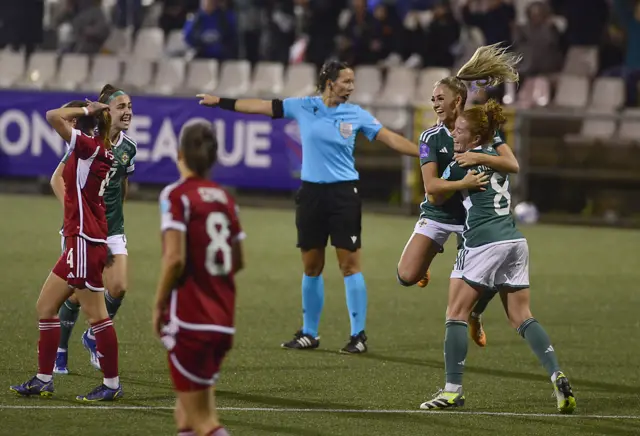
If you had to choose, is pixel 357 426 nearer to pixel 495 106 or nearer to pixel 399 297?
pixel 495 106

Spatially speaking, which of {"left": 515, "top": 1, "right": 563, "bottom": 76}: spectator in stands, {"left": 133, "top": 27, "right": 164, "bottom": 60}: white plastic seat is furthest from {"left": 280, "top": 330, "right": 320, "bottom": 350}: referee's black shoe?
{"left": 133, "top": 27, "right": 164, "bottom": 60}: white plastic seat

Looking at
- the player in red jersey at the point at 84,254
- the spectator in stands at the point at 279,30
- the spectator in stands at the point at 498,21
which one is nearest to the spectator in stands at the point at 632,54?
the spectator in stands at the point at 498,21

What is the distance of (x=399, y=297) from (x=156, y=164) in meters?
7.37

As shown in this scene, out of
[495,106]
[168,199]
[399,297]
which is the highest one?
[495,106]

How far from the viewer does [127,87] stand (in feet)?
66.5

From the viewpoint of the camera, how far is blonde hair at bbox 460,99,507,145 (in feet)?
24.1

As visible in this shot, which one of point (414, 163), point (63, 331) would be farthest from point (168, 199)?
point (414, 163)

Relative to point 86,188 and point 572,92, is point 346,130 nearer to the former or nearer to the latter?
point 86,188

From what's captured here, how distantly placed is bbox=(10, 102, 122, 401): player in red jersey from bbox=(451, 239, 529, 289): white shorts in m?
2.05

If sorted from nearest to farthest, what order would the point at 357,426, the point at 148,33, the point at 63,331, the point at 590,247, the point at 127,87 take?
1. the point at 357,426
2. the point at 63,331
3. the point at 590,247
4. the point at 127,87
5. the point at 148,33

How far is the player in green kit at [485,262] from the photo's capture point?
738 cm

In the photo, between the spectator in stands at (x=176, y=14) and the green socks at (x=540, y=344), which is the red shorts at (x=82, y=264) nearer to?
the green socks at (x=540, y=344)

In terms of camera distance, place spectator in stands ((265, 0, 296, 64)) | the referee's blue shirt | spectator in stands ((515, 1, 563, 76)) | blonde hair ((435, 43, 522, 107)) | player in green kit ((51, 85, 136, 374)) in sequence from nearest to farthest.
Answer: player in green kit ((51, 85, 136, 374))
blonde hair ((435, 43, 522, 107))
the referee's blue shirt
spectator in stands ((515, 1, 563, 76))
spectator in stands ((265, 0, 296, 64))

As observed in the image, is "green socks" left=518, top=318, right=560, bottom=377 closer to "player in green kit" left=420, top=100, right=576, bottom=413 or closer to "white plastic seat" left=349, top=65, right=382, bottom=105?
"player in green kit" left=420, top=100, right=576, bottom=413
